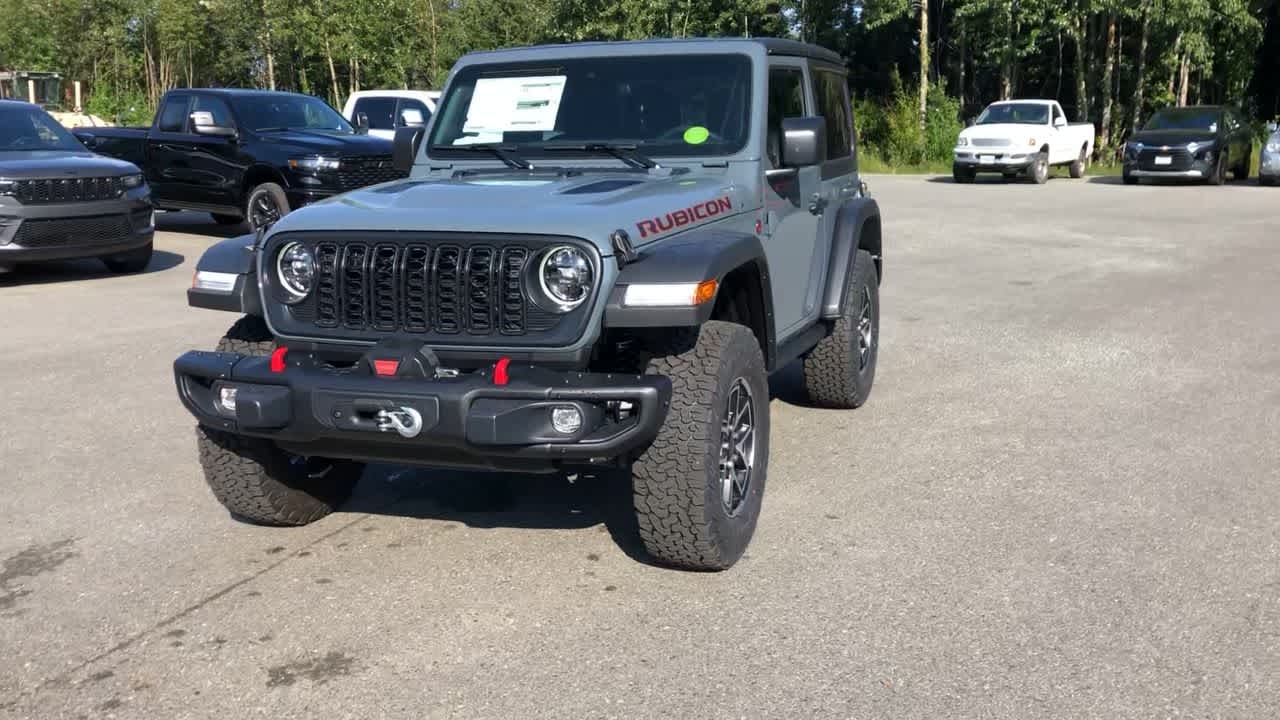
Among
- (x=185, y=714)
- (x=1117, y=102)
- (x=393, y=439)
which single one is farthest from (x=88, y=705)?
(x=1117, y=102)

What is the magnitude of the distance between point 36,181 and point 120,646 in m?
8.77

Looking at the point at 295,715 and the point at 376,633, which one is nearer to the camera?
the point at 295,715

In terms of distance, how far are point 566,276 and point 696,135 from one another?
1.51 metres

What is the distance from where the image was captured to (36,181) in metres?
11.5

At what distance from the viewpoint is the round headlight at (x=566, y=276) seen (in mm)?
4117

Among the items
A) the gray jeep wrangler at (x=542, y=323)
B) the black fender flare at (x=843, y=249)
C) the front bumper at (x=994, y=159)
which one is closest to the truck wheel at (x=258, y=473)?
the gray jeep wrangler at (x=542, y=323)

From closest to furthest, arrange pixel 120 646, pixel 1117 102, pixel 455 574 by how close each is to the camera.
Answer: pixel 120 646 → pixel 455 574 → pixel 1117 102

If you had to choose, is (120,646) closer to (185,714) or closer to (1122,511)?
(185,714)

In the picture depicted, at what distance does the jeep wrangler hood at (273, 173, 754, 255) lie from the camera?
165 inches

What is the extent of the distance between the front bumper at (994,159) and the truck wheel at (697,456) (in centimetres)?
2259

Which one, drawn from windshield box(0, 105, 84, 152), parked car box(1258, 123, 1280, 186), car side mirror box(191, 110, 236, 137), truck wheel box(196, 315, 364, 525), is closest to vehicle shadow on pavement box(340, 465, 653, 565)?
truck wheel box(196, 315, 364, 525)

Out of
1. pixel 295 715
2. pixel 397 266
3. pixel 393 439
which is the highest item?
pixel 397 266

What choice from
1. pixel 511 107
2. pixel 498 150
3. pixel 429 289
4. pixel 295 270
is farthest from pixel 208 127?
pixel 429 289

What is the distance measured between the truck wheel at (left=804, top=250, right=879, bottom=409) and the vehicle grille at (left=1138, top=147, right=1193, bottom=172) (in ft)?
64.9
